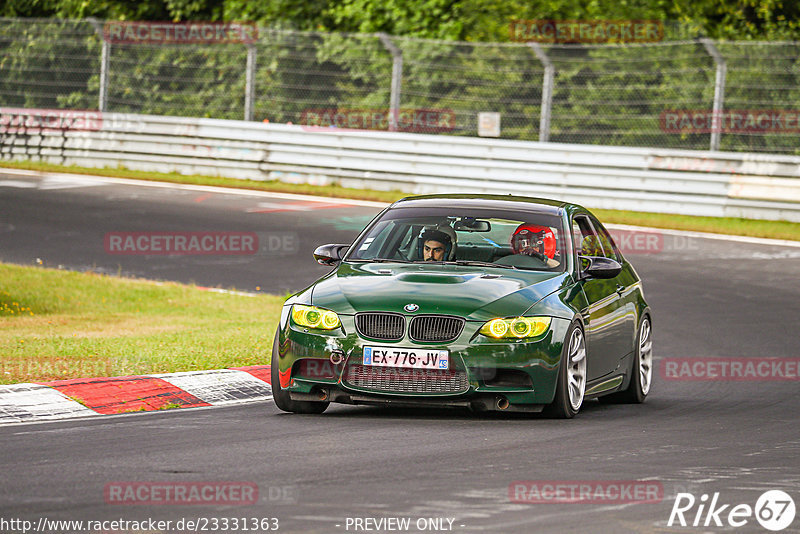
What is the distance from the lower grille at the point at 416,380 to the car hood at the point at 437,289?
362 millimetres

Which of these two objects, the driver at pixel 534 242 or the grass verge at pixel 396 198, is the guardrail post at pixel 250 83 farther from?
the driver at pixel 534 242

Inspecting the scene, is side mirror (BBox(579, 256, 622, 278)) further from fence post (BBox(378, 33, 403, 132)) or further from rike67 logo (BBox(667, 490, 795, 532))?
fence post (BBox(378, 33, 403, 132))

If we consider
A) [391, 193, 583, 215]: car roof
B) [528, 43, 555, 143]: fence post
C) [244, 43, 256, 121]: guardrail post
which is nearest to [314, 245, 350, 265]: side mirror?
[391, 193, 583, 215]: car roof

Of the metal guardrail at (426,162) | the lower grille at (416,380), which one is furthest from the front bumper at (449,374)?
the metal guardrail at (426,162)

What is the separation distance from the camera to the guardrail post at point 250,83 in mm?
25484

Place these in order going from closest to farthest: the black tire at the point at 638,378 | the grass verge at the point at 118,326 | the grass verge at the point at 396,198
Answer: the black tire at the point at 638,378 → the grass verge at the point at 118,326 → the grass verge at the point at 396,198

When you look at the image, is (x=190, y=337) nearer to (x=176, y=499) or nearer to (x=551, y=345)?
(x=551, y=345)

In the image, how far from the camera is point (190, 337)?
483 inches

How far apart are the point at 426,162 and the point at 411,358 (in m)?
15.4

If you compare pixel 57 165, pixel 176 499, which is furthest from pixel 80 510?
→ pixel 57 165

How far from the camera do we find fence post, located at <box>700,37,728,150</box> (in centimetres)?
2172

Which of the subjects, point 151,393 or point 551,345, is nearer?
point 551,345

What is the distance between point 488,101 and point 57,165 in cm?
847
